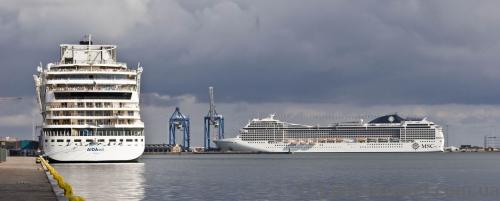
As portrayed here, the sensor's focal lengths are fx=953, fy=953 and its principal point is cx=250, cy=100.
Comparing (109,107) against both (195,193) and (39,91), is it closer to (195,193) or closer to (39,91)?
(39,91)

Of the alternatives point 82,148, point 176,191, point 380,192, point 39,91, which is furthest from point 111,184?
point 39,91

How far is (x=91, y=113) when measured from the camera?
387 feet

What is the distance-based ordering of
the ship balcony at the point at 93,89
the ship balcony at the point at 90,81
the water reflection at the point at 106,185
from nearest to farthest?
the water reflection at the point at 106,185
the ship balcony at the point at 93,89
the ship balcony at the point at 90,81

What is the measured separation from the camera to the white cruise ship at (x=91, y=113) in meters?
115

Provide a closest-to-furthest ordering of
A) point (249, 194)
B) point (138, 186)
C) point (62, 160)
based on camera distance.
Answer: point (249, 194) < point (138, 186) < point (62, 160)

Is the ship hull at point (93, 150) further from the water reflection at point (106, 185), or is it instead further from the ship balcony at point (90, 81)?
the water reflection at point (106, 185)

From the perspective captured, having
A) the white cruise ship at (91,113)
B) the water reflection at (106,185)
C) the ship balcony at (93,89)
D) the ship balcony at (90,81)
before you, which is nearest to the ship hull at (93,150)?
the white cruise ship at (91,113)

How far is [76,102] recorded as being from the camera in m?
119

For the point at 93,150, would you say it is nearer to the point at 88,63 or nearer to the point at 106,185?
the point at 88,63

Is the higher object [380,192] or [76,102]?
[76,102]

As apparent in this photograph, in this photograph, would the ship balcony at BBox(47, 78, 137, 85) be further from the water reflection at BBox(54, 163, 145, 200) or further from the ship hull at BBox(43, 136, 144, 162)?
the water reflection at BBox(54, 163, 145, 200)

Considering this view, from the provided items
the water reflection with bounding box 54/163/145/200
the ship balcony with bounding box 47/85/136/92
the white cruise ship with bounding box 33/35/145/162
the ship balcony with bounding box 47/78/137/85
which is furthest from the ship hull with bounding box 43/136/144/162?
the water reflection with bounding box 54/163/145/200

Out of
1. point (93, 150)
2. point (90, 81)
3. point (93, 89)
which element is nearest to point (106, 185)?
point (93, 150)

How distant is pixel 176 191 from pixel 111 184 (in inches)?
319
